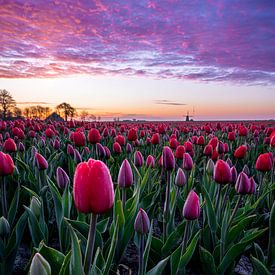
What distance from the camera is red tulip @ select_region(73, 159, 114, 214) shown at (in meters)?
A: 1.33

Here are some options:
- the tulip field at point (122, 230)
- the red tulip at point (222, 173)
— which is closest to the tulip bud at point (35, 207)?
the tulip field at point (122, 230)

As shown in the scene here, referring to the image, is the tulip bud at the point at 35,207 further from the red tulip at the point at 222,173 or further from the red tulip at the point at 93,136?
the red tulip at the point at 93,136

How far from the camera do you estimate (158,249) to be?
2.33m

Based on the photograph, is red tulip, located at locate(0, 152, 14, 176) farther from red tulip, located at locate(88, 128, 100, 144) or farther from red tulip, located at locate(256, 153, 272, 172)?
red tulip, located at locate(256, 153, 272, 172)

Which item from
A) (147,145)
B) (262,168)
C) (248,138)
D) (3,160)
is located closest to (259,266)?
(262,168)

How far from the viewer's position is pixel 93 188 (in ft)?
4.35

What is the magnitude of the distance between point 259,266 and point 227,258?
32 cm

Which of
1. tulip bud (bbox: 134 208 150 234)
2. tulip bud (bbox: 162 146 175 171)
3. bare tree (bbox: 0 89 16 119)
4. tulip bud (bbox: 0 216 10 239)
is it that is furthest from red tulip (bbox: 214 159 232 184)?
bare tree (bbox: 0 89 16 119)

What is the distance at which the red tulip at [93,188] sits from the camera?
1.33 meters

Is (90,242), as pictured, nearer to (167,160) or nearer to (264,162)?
(167,160)

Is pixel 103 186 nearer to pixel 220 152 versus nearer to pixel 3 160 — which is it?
pixel 3 160

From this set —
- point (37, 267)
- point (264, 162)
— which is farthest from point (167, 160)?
point (37, 267)

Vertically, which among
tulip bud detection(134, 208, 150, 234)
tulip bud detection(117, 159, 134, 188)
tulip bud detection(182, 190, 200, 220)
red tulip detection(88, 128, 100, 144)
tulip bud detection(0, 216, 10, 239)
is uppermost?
red tulip detection(88, 128, 100, 144)

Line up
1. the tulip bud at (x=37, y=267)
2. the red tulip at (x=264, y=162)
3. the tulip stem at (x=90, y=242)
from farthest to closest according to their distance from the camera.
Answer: the red tulip at (x=264, y=162) < the tulip stem at (x=90, y=242) < the tulip bud at (x=37, y=267)
